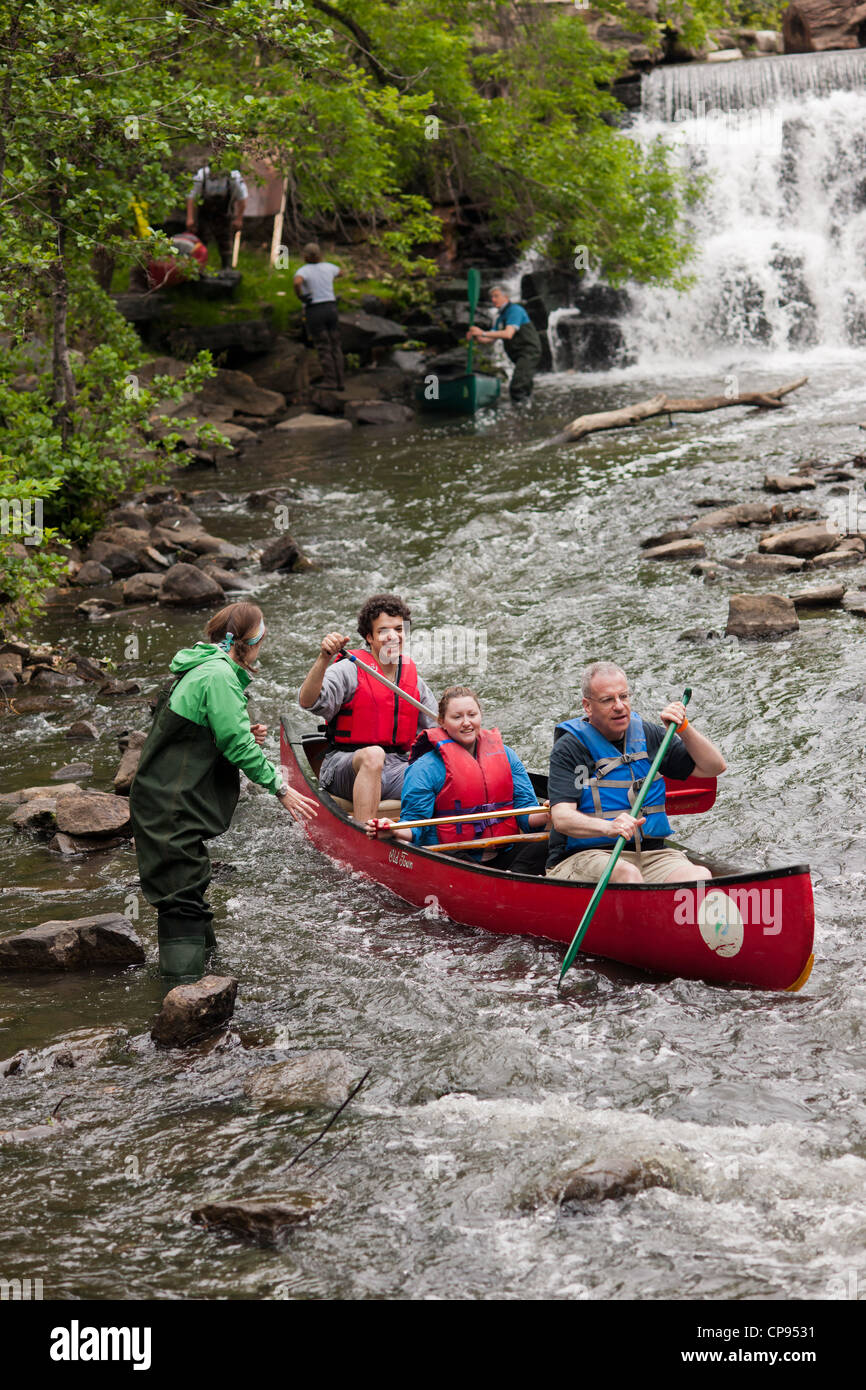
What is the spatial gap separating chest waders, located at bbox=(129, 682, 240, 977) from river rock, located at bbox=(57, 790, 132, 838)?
6.72 ft

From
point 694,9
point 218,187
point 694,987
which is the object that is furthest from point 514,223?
point 694,987

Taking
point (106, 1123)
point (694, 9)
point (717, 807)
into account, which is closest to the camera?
point (106, 1123)

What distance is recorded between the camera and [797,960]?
5.37m

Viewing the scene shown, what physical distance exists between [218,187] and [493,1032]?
701 inches

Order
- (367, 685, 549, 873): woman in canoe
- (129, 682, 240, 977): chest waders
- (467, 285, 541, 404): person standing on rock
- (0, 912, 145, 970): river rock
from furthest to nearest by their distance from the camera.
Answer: (467, 285, 541, 404): person standing on rock, (367, 685, 549, 873): woman in canoe, (0, 912, 145, 970): river rock, (129, 682, 240, 977): chest waders

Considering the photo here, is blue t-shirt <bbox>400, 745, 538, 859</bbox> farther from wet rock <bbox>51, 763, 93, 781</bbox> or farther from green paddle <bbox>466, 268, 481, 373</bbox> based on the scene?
green paddle <bbox>466, 268, 481, 373</bbox>

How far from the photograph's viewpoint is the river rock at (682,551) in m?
12.3

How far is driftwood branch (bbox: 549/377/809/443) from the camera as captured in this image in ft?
56.2

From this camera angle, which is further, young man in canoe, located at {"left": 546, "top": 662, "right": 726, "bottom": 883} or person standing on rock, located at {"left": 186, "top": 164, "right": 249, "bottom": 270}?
person standing on rock, located at {"left": 186, "top": 164, "right": 249, "bottom": 270}

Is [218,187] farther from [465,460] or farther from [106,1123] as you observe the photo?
[106,1123]

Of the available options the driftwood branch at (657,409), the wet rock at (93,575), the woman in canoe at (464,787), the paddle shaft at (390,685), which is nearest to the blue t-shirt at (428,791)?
the woman in canoe at (464,787)

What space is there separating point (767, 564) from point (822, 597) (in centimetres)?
117

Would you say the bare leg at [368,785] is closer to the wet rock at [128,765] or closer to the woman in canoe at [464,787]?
the woman in canoe at [464,787]

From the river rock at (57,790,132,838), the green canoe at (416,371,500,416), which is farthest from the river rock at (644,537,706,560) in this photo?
the green canoe at (416,371,500,416)
